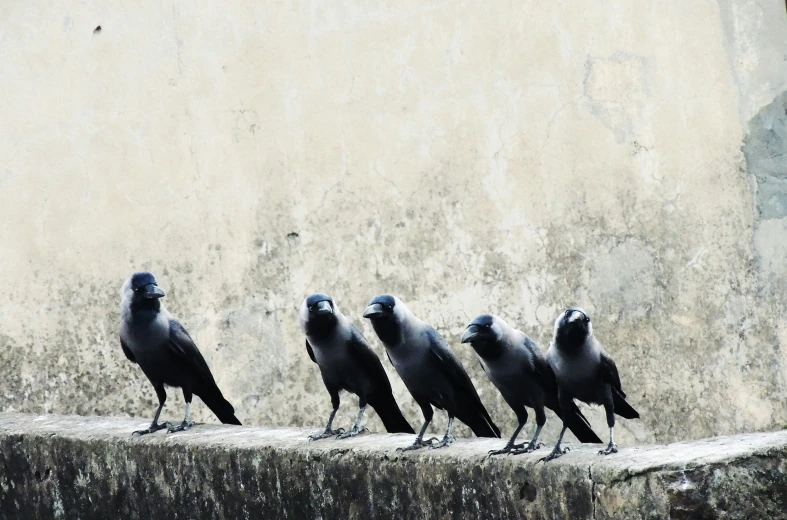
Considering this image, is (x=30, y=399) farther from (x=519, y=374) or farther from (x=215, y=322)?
(x=519, y=374)

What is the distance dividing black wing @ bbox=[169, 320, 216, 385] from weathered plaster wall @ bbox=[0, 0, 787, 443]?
180 cm

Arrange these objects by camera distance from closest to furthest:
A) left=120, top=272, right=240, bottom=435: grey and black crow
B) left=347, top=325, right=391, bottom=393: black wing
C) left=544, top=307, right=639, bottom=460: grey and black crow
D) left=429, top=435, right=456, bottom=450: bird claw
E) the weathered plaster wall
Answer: left=544, top=307, right=639, bottom=460: grey and black crow
left=429, top=435, right=456, bottom=450: bird claw
left=347, top=325, right=391, bottom=393: black wing
left=120, top=272, right=240, bottom=435: grey and black crow
the weathered plaster wall

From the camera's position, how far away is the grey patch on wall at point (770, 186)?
6871 millimetres

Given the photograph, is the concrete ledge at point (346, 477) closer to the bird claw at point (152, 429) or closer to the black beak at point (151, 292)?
the bird claw at point (152, 429)

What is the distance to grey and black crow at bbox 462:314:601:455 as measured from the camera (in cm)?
395

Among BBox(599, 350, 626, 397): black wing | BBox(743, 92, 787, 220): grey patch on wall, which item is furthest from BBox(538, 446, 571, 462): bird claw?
BBox(743, 92, 787, 220): grey patch on wall

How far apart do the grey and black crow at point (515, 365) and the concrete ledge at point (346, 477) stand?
248 millimetres

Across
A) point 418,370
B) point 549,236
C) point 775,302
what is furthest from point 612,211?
point 418,370

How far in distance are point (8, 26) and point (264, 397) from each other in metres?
2.63

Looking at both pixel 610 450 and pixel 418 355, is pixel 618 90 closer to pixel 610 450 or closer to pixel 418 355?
pixel 418 355

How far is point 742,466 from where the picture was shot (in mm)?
2977

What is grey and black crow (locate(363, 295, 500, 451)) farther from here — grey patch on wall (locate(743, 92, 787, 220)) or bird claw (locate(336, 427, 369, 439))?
grey patch on wall (locate(743, 92, 787, 220))

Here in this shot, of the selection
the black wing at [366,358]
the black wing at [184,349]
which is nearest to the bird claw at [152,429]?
the black wing at [184,349]

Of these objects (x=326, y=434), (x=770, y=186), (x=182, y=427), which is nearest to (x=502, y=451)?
(x=326, y=434)
